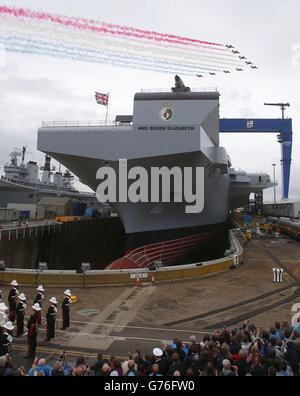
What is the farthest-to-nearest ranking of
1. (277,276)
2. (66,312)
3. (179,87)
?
1. (179,87)
2. (277,276)
3. (66,312)

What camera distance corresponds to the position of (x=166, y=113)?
15.6 meters

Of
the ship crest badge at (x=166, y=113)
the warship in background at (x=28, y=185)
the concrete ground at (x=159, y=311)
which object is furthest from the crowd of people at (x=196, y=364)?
the warship in background at (x=28, y=185)

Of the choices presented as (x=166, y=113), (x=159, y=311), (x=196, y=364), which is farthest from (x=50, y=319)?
(x=166, y=113)

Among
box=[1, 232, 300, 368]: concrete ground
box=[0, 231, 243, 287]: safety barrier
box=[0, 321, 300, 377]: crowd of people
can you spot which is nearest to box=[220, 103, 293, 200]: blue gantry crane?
box=[1, 232, 300, 368]: concrete ground

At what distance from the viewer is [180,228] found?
18.9 meters

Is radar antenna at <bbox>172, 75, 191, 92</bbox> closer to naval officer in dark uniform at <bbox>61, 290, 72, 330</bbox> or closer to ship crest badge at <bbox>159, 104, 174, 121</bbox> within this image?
ship crest badge at <bbox>159, 104, 174, 121</bbox>

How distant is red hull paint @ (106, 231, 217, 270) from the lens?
17.3m

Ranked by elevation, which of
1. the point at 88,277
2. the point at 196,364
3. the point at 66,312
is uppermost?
the point at 196,364

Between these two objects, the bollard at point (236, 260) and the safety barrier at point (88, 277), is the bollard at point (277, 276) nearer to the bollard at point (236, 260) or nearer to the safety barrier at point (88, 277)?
the bollard at point (236, 260)

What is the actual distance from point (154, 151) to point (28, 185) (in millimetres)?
49322

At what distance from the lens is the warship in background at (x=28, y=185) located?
45781 mm

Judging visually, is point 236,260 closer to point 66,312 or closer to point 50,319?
point 66,312

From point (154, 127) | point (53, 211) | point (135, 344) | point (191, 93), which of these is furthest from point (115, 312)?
point (53, 211)
